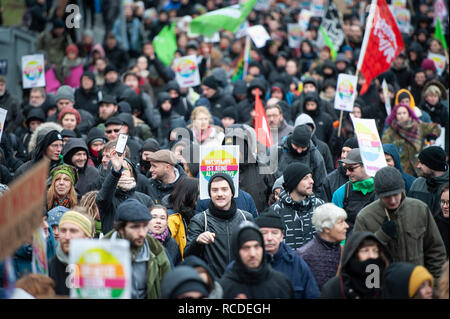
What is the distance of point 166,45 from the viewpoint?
1823 centimetres

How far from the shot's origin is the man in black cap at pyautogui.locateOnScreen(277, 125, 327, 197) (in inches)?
350

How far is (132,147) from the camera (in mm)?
10008

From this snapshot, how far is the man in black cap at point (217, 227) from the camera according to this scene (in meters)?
6.57

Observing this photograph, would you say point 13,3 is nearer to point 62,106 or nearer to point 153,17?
point 153,17

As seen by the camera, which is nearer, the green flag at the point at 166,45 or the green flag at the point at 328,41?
the green flag at the point at 328,41

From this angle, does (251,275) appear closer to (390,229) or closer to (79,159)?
(390,229)

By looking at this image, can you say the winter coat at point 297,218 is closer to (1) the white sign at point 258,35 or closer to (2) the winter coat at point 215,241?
(2) the winter coat at point 215,241

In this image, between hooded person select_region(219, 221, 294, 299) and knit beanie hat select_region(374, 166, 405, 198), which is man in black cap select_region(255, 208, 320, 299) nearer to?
hooded person select_region(219, 221, 294, 299)

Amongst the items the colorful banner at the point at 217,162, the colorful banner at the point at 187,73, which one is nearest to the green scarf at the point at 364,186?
the colorful banner at the point at 217,162

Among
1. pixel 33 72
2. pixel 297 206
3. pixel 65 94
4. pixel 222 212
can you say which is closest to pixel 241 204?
pixel 297 206

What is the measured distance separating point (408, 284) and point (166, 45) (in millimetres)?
13728

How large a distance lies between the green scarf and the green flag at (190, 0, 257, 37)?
25.0 ft

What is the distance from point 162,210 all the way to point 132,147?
10.7 feet

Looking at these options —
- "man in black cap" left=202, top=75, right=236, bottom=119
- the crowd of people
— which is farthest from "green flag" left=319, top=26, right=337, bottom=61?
"man in black cap" left=202, top=75, right=236, bottom=119
